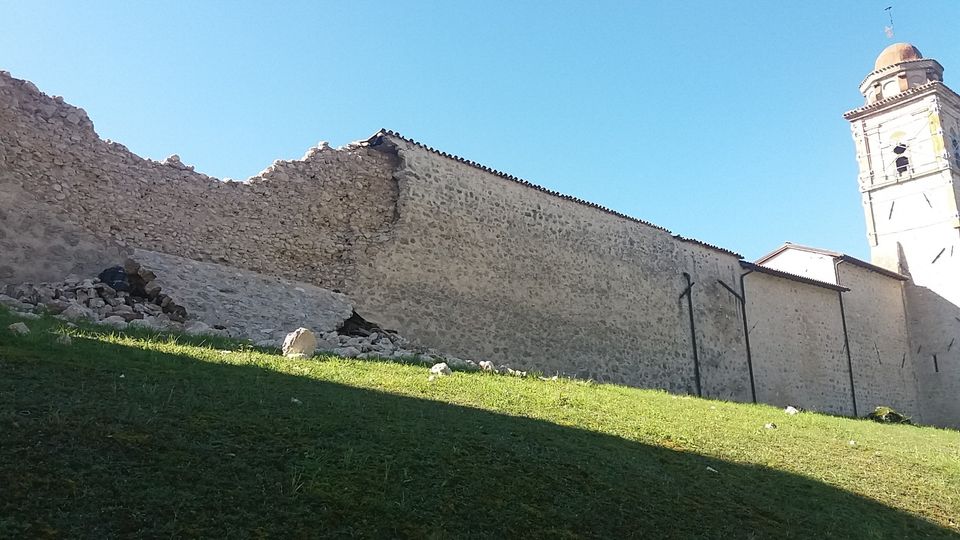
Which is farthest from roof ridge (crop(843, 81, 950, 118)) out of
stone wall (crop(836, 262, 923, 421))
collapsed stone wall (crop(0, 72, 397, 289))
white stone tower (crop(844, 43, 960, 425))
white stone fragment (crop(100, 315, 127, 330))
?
white stone fragment (crop(100, 315, 127, 330))

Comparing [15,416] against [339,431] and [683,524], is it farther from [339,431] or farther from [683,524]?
[683,524]

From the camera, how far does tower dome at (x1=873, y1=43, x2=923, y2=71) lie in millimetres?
32469

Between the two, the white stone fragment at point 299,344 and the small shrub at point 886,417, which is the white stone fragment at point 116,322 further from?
the small shrub at point 886,417

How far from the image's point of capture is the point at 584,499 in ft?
17.1

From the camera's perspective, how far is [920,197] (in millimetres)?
30781

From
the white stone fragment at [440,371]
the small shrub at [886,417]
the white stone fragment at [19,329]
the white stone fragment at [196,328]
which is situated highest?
the white stone fragment at [196,328]

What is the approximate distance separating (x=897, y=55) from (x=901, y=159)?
5069mm

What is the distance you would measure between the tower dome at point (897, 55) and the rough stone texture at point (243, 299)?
102 ft

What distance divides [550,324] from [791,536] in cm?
1137

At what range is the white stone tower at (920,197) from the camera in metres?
29.4

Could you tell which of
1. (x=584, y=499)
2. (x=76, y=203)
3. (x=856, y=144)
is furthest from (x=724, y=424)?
(x=856, y=144)

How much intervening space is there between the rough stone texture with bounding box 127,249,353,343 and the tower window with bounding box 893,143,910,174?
96.1 feet

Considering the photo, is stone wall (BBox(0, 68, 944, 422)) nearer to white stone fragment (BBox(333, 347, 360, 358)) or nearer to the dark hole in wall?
the dark hole in wall

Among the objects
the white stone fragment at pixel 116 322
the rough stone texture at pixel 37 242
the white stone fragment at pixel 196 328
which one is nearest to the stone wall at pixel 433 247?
the rough stone texture at pixel 37 242
